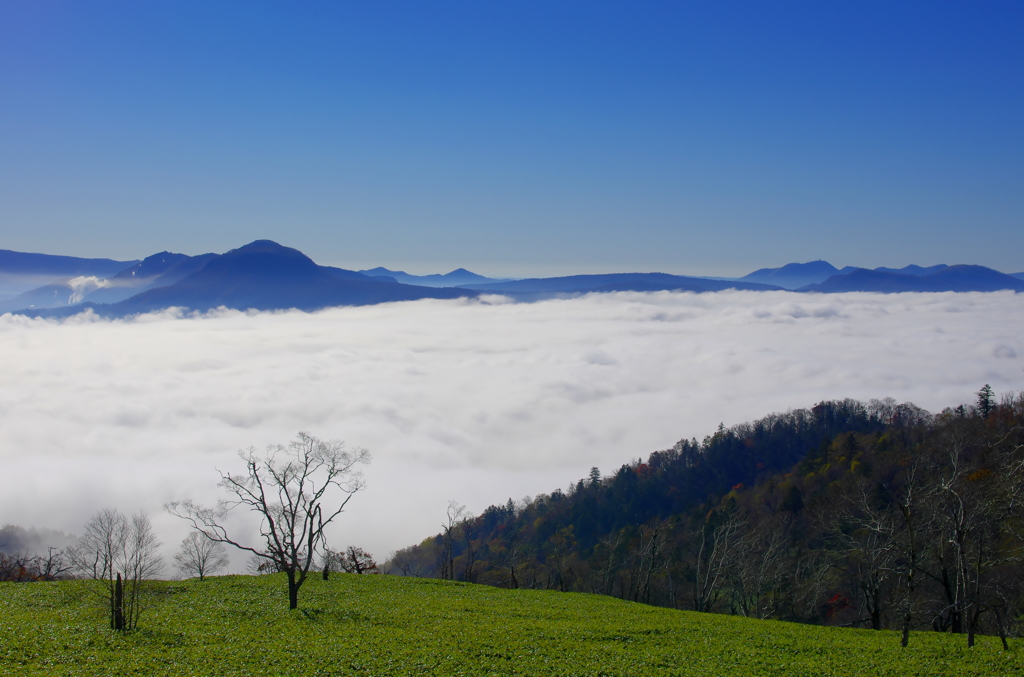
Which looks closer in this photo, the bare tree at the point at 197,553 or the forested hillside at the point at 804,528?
the forested hillside at the point at 804,528

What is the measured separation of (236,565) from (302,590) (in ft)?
545

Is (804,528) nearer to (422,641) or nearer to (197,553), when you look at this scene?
(422,641)

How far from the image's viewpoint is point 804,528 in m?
81.0

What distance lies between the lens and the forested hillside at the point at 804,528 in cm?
2662

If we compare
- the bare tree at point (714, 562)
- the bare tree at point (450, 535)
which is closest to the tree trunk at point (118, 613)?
the bare tree at point (450, 535)

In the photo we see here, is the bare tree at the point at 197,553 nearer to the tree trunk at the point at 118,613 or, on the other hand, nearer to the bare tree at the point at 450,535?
the bare tree at the point at 450,535

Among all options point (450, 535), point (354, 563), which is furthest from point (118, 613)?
point (450, 535)

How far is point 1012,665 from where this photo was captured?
19297 mm

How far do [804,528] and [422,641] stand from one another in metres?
75.6

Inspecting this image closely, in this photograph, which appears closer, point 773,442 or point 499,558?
point 499,558

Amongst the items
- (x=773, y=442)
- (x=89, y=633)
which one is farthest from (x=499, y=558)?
(x=89, y=633)

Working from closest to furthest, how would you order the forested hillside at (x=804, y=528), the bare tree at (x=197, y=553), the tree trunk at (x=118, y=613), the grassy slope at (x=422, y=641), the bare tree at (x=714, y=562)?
the grassy slope at (x=422, y=641), the tree trunk at (x=118, y=613), the forested hillside at (x=804, y=528), the bare tree at (x=714, y=562), the bare tree at (x=197, y=553)

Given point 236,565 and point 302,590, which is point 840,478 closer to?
point 302,590

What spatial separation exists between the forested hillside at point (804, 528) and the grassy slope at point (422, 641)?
3378 mm
